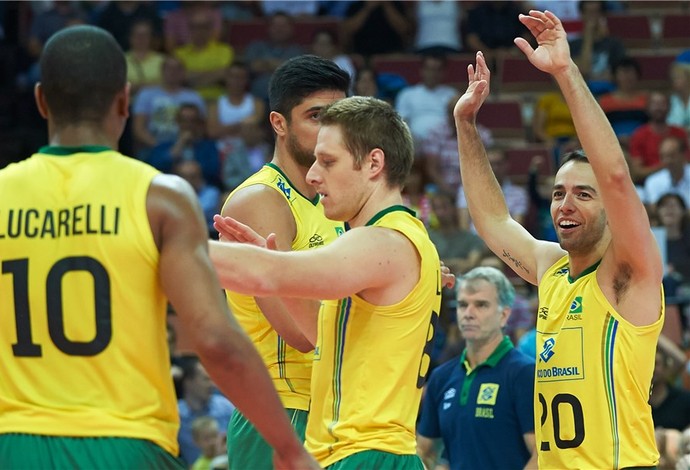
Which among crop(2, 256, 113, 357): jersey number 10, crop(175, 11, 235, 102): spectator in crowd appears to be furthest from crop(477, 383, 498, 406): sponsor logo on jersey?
crop(175, 11, 235, 102): spectator in crowd

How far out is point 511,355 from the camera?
7801 mm

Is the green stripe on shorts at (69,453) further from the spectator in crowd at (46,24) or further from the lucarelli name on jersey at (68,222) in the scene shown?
the spectator in crowd at (46,24)

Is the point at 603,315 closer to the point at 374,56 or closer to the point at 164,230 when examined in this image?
the point at 164,230

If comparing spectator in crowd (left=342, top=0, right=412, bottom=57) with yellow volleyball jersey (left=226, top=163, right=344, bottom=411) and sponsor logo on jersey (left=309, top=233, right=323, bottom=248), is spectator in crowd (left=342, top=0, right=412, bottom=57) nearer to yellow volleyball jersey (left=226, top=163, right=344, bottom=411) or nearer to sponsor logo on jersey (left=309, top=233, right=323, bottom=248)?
yellow volleyball jersey (left=226, top=163, right=344, bottom=411)

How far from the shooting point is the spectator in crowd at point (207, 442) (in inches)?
410

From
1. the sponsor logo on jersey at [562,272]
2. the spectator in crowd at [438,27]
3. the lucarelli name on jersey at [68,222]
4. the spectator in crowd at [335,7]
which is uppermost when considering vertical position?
the spectator in crowd at [335,7]

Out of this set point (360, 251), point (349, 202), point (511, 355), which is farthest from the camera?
point (511, 355)

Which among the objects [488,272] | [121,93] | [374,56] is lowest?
[488,272]

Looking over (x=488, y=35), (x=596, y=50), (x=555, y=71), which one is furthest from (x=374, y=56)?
(x=555, y=71)

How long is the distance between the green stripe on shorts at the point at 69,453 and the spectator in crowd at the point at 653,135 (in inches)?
500

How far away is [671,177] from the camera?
47.8 feet

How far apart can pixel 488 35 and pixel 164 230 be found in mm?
14977

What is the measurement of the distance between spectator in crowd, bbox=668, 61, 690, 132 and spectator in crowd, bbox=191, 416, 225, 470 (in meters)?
8.87

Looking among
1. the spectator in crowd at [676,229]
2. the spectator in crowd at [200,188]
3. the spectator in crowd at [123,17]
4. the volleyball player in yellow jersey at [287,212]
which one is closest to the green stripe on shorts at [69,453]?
the volleyball player in yellow jersey at [287,212]
